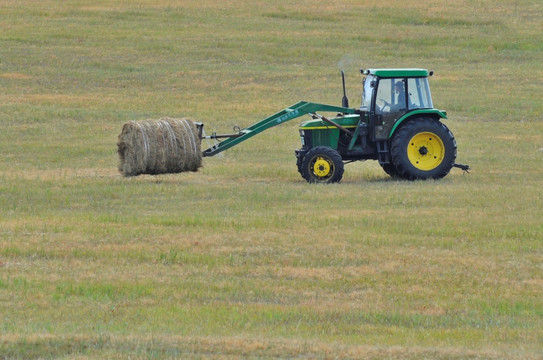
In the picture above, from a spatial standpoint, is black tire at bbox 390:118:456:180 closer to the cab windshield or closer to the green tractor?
the green tractor

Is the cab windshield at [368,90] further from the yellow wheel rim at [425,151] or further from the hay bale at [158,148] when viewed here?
the hay bale at [158,148]

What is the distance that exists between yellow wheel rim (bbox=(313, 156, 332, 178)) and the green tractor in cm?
26

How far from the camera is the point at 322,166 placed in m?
19.1

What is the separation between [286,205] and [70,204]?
333 centimetres

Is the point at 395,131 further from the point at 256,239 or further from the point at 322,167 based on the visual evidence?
the point at 256,239

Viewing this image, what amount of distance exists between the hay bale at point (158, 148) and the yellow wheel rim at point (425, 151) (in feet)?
12.5

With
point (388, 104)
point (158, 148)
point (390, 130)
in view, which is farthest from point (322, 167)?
point (158, 148)

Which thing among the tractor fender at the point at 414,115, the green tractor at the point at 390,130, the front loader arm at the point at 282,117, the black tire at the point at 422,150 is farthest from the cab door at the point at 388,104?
the front loader arm at the point at 282,117

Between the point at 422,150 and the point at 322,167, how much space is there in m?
1.87

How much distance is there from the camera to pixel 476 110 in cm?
3278

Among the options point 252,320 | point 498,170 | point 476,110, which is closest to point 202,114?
point 476,110

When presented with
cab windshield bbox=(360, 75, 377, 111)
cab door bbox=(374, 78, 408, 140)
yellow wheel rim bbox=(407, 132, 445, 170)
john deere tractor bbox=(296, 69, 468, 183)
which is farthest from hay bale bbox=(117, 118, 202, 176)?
yellow wheel rim bbox=(407, 132, 445, 170)

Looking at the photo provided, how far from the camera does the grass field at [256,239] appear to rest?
30.5 feet

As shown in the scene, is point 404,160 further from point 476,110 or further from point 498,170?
point 476,110
